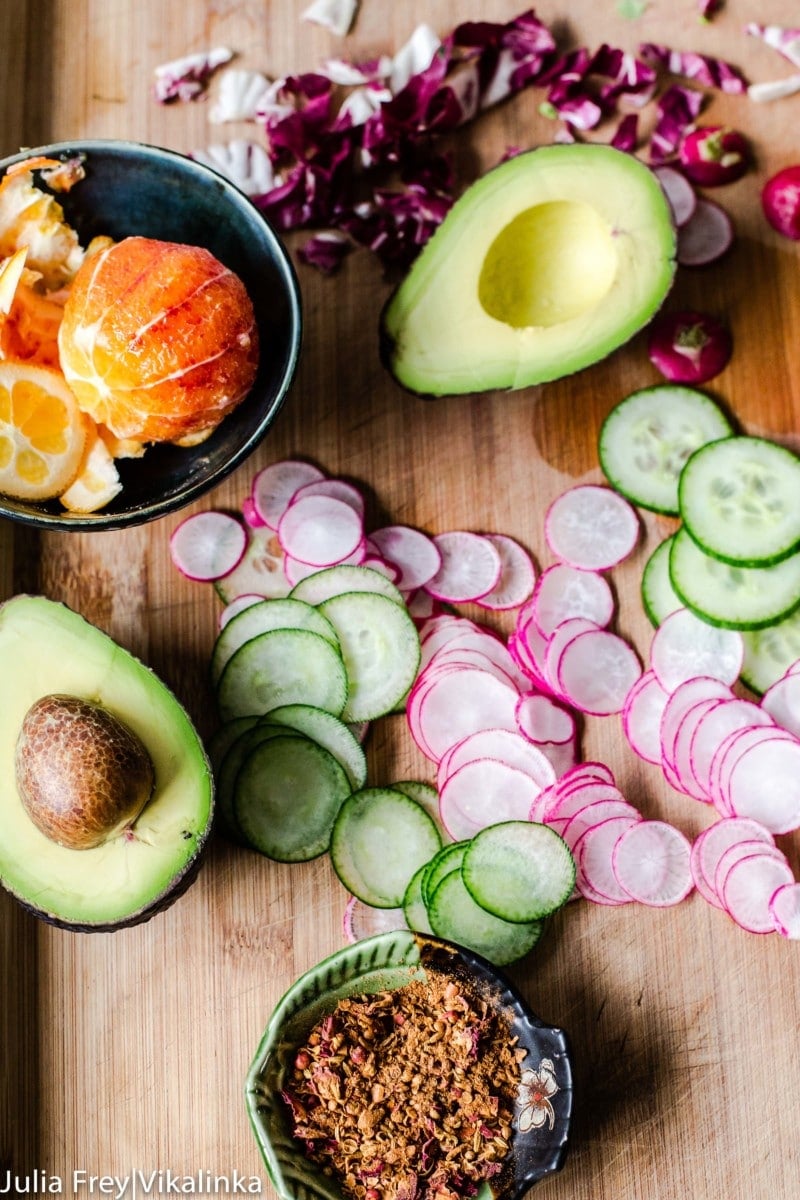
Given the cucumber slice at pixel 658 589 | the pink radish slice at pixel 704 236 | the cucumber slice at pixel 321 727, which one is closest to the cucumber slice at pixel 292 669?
the cucumber slice at pixel 321 727

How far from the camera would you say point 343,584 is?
5.68 feet

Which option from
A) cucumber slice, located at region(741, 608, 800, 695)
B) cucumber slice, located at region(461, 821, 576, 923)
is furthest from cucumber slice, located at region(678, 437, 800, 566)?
cucumber slice, located at region(461, 821, 576, 923)

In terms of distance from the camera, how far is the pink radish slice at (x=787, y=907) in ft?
5.28

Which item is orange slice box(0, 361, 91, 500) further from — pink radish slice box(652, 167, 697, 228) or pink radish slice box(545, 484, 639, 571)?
pink radish slice box(652, 167, 697, 228)

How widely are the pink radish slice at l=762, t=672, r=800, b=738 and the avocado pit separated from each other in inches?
34.9

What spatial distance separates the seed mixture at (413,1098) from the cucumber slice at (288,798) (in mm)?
262

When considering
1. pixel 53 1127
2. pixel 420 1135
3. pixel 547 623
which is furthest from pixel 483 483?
pixel 53 1127

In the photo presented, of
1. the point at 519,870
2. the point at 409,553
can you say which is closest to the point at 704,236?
the point at 409,553

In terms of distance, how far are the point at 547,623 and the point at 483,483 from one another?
0.78ft

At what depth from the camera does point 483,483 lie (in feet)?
5.88

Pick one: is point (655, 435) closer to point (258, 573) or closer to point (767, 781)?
point (767, 781)

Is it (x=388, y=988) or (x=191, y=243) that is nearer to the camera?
(x=388, y=988)

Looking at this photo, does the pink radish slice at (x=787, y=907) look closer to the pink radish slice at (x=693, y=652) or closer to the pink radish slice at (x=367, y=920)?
the pink radish slice at (x=693, y=652)

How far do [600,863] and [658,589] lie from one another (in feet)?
1.35
